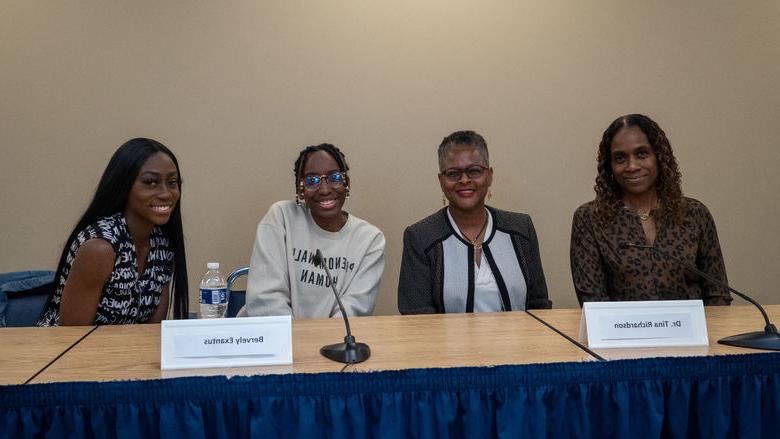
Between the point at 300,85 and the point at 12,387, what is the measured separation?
2185mm

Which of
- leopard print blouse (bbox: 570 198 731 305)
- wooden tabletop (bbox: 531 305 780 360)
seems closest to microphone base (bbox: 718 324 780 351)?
wooden tabletop (bbox: 531 305 780 360)

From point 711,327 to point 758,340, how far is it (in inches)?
9.3

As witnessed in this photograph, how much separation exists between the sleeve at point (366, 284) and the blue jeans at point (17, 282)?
0.99 metres

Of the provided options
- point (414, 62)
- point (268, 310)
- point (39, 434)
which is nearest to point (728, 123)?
point (414, 62)

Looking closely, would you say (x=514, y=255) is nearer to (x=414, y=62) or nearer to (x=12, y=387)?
(x=414, y=62)

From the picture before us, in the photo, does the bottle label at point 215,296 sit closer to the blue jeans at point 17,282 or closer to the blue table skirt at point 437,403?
the blue jeans at point 17,282

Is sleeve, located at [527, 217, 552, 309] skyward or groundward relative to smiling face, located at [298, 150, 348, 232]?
groundward

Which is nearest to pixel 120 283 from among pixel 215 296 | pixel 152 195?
pixel 152 195

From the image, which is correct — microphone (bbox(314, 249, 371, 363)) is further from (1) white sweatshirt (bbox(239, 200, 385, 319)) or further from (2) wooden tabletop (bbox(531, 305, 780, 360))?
(1) white sweatshirt (bbox(239, 200, 385, 319))

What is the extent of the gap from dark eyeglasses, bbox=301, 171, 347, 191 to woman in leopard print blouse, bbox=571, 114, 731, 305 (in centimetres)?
86

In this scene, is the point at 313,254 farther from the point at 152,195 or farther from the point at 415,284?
the point at 152,195

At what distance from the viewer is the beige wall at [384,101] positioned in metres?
3.06

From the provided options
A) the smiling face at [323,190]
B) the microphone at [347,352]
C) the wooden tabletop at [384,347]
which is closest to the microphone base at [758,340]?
the wooden tabletop at [384,347]

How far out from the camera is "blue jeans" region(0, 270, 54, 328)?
2068 millimetres
